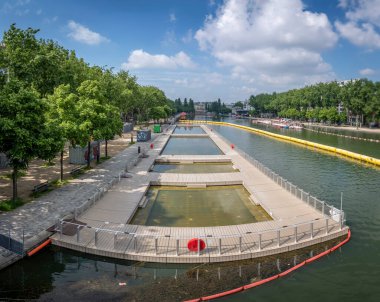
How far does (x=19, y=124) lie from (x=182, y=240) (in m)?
14.7

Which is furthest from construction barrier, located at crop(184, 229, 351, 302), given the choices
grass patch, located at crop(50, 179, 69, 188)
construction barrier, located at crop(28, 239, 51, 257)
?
grass patch, located at crop(50, 179, 69, 188)

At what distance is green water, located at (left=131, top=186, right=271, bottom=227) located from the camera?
25527 millimetres

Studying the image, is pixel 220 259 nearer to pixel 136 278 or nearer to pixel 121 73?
pixel 136 278

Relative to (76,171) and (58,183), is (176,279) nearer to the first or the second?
(58,183)

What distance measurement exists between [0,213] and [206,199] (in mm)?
16217

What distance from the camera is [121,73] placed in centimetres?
10919

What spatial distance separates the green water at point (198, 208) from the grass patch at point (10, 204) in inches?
345

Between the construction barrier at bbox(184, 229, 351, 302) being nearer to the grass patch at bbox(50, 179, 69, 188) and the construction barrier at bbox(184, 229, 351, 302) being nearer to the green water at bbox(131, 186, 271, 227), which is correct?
the green water at bbox(131, 186, 271, 227)

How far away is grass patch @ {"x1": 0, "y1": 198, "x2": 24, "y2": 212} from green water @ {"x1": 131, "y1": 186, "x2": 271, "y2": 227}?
876 cm

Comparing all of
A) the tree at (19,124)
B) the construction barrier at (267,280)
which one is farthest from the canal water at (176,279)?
the tree at (19,124)

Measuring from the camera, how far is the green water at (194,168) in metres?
43.8

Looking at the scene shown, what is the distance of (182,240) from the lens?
20.4 m

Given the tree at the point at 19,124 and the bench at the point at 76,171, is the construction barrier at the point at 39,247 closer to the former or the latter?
the tree at the point at 19,124

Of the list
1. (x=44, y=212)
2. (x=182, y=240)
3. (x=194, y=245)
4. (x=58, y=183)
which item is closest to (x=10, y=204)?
(x=44, y=212)
